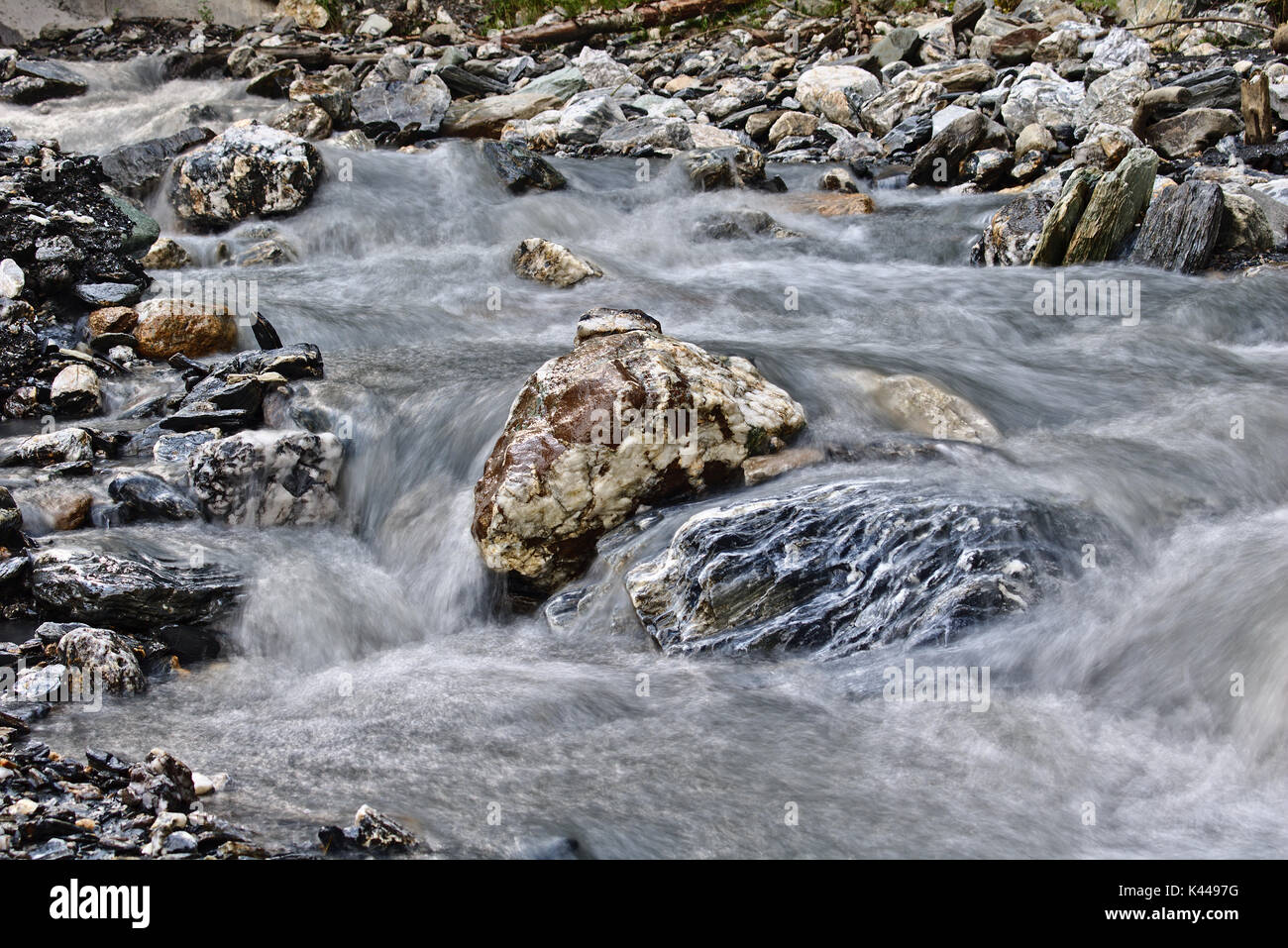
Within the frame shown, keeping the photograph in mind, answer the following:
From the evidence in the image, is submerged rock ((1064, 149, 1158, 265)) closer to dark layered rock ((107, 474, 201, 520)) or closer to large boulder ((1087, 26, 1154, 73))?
large boulder ((1087, 26, 1154, 73))

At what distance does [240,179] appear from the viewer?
9.70 meters

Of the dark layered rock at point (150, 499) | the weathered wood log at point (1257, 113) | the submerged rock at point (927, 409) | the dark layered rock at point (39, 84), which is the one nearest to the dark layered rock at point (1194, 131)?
the weathered wood log at point (1257, 113)

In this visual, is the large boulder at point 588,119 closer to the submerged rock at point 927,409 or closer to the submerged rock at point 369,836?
the submerged rock at point 927,409

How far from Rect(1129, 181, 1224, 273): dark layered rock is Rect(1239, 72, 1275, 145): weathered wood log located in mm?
2592

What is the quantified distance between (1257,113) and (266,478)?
10.1 meters

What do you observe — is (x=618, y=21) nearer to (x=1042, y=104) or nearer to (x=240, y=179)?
(x=1042, y=104)

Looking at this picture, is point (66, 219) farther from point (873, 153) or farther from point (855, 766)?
point (873, 153)

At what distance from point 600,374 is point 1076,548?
7.58 ft

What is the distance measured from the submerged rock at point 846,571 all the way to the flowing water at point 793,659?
0.13 metres

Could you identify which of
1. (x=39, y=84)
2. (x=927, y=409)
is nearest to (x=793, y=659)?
(x=927, y=409)

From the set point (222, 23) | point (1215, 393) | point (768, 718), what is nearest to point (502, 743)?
point (768, 718)

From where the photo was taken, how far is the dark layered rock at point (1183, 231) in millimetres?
7938
